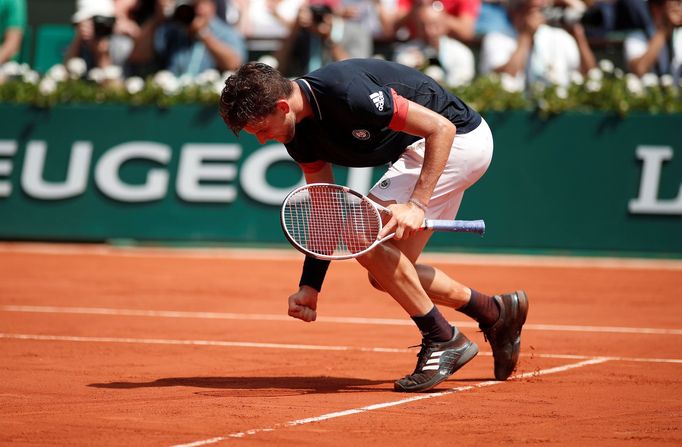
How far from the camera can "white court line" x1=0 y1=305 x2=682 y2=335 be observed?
8031 mm

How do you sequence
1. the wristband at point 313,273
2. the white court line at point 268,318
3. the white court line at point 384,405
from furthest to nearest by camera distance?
the white court line at point 268,318 → the wristband at point 313,273 → the white court line at point 384,405

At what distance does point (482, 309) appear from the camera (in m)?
5.94

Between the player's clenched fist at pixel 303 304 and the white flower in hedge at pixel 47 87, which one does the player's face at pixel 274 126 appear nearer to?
the player's clenched fist at pixel 303 304

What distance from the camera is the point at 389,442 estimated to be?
436 cm

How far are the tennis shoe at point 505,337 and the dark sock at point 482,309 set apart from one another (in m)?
0.03

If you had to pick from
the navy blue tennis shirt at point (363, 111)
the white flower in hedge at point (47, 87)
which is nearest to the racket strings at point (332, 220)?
the navy blue tennis shirt at point (363, 111)

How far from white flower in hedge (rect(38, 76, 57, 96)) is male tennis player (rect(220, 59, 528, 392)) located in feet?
26.2

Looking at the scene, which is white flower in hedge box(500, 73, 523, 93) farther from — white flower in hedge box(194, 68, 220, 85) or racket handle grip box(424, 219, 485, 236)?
racket handle grip box(424, 219, 485, 236)

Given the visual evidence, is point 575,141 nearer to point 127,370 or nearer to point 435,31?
point 435,31

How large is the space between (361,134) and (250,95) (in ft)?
1.95

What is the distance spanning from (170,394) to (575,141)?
754 centimetres

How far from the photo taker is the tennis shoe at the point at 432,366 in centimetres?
557

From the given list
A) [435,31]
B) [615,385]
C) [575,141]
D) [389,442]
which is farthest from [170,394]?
[435,31]

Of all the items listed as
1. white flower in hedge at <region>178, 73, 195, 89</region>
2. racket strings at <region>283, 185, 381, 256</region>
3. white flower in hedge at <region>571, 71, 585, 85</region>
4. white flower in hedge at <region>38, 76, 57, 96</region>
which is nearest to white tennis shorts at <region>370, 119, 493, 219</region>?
racket strings at <region>283, 185, 381, 256</region>
